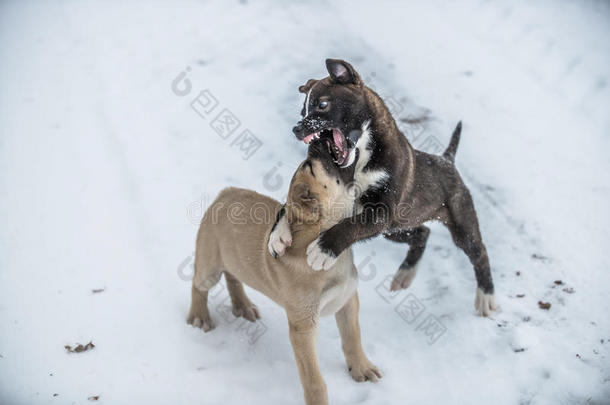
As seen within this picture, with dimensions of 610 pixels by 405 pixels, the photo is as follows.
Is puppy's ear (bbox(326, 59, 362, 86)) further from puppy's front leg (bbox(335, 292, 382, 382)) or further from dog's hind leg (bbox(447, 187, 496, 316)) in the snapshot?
puppy's front leg (bbox(335, 292, 382, 382))

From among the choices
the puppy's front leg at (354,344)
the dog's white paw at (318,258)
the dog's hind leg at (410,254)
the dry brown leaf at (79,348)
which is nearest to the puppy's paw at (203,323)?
the dry brown leaf at (79,348)

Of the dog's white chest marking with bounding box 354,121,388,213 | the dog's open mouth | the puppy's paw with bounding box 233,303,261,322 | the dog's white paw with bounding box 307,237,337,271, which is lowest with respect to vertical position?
the puppy's paw with bounding box 233,303,261,322

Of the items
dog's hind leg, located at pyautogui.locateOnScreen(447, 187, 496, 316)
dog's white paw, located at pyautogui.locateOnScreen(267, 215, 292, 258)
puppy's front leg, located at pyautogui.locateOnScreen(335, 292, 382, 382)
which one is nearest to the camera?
dog's white paw, located at pyautogui.locateOnScreen(267, 215, 292, 258)

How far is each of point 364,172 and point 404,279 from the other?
135cm

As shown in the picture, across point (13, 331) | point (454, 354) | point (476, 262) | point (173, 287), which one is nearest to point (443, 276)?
point (476, 262)

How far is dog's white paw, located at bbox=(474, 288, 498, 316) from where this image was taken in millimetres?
4539

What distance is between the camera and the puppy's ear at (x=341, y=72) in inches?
144

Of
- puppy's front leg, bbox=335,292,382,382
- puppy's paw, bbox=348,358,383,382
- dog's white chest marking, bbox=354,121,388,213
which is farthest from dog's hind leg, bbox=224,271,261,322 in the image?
dog's white chest marking, bbox=354,121,388,213

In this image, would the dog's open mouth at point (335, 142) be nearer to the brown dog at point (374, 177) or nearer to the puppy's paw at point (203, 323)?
the brown dog at point (374, 177)

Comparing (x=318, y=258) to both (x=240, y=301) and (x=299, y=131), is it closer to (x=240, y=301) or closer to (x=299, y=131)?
(x=299, y=131)

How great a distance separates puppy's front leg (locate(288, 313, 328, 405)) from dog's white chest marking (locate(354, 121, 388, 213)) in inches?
34.7

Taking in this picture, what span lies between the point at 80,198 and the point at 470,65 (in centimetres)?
465

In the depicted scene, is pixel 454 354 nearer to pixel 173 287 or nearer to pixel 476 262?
pixel 476 262

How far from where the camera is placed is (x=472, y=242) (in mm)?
4480
